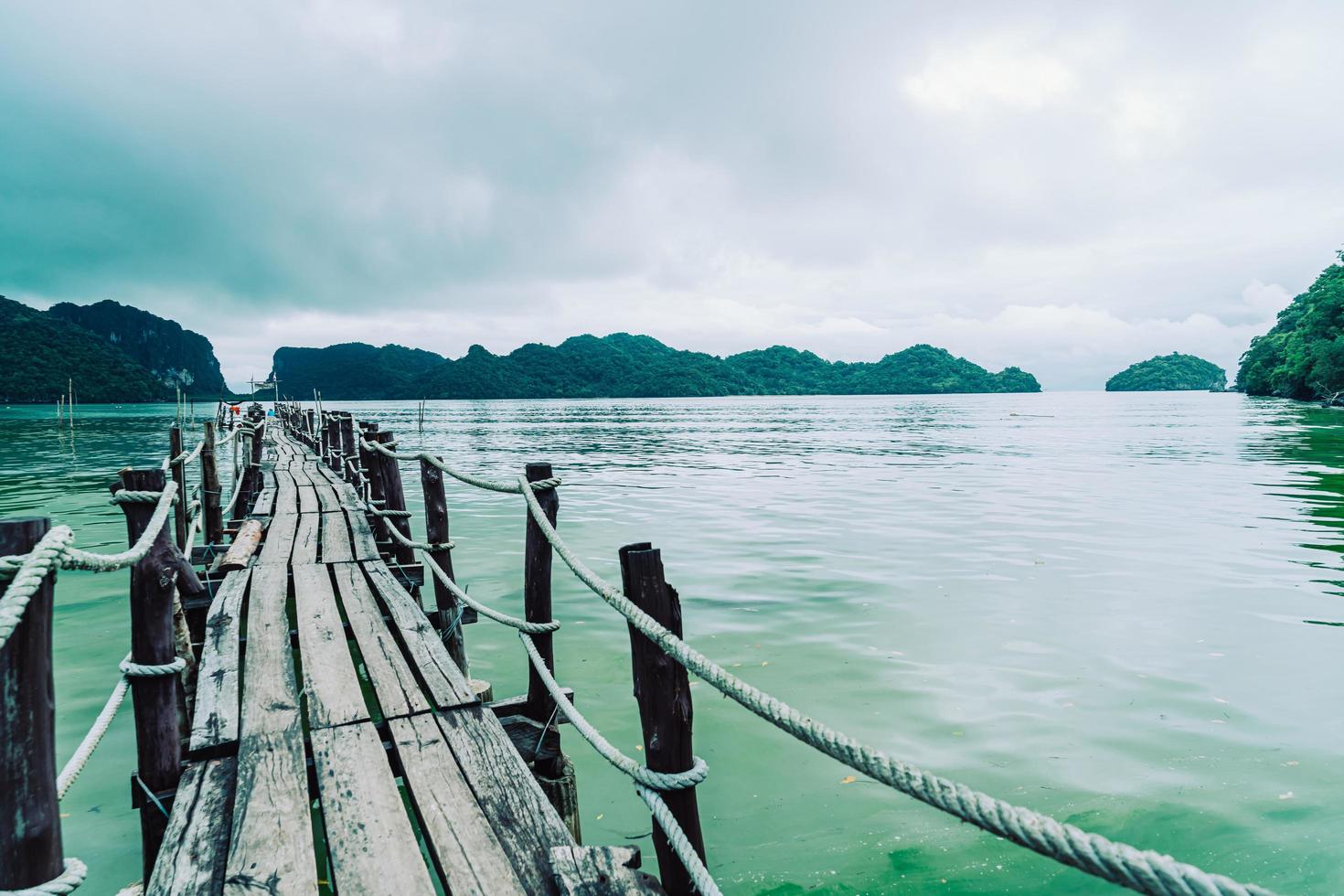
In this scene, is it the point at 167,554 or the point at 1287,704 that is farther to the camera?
the point at 1287,704

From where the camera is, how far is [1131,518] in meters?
14.5

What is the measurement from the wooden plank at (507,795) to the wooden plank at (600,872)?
0.45 feet

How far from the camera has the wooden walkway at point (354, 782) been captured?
2568mm

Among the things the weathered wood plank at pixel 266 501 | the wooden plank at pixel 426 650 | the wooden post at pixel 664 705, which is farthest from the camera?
the weathered wood plank at pixel 266 501

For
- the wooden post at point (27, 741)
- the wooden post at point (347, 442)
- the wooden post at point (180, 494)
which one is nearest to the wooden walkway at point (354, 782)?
the wooden post at point (27, 741)

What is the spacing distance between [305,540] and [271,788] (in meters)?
5.78

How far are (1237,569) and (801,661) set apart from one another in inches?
296

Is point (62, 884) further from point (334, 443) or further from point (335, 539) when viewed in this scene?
point (334, 443)

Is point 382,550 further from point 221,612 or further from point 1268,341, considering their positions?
point 1268,341

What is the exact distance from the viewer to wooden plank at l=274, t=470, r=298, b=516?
10.8 m

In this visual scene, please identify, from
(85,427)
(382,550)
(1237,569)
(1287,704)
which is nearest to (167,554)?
(382,550)

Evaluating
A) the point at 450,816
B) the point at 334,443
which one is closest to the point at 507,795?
the point at 450,816

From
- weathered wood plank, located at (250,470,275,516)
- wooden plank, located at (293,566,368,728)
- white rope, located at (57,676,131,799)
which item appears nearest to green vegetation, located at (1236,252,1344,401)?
weathered wood plank, located at (250,470,275,516)

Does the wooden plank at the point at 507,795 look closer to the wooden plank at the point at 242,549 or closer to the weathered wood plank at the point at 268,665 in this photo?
the weathered wood plank at the point at 268,665
